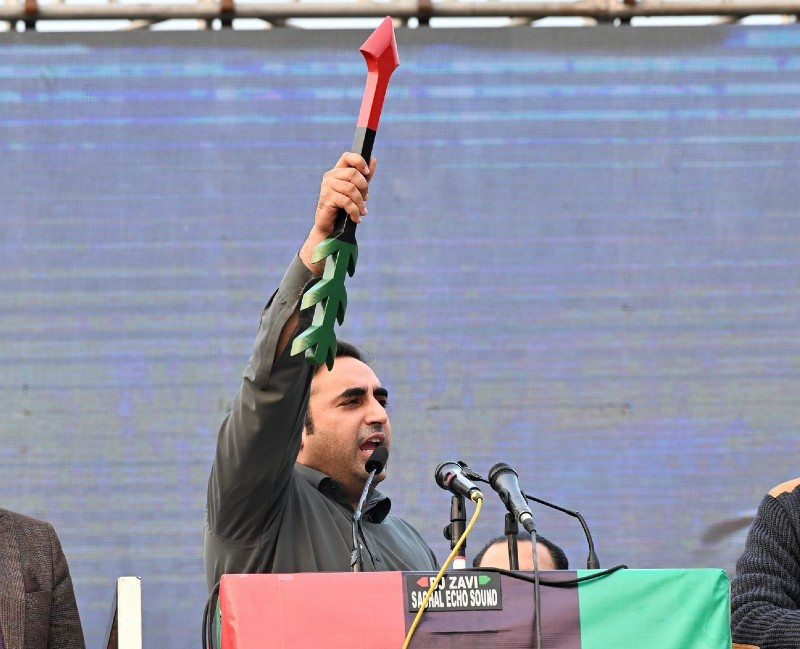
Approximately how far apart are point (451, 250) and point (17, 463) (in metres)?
1.51

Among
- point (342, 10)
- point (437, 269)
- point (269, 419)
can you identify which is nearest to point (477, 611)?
point (269, 419)

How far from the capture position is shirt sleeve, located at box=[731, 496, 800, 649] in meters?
2.38

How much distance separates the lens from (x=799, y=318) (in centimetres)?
404

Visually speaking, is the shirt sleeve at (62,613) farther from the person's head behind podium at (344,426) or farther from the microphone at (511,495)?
the microphone at (511,495)

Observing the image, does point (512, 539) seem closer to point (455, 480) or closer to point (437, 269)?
point (455, 480)

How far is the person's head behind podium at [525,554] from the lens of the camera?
3471mm

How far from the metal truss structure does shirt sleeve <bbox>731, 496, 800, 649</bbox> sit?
2.02m

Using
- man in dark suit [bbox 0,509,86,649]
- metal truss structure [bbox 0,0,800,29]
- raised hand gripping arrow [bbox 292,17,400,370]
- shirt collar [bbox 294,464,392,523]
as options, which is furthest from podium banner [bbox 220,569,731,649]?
metal truss structure [bbox 0,0,800,29]

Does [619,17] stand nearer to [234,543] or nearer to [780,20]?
[780,20]

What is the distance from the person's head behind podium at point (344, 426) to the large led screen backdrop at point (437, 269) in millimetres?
970

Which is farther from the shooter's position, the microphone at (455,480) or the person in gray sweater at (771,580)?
the person in gray sweater at (771,580)

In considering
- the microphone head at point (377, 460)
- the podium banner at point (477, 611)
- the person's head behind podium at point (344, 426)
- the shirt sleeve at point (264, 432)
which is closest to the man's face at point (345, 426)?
the person's head behind podium at point (344, 426)

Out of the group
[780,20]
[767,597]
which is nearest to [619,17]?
[780,20]

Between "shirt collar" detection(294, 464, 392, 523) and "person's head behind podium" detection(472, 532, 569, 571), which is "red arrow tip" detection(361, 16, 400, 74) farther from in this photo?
"person's head behind podium" detection(472, 532, 569, 571)
